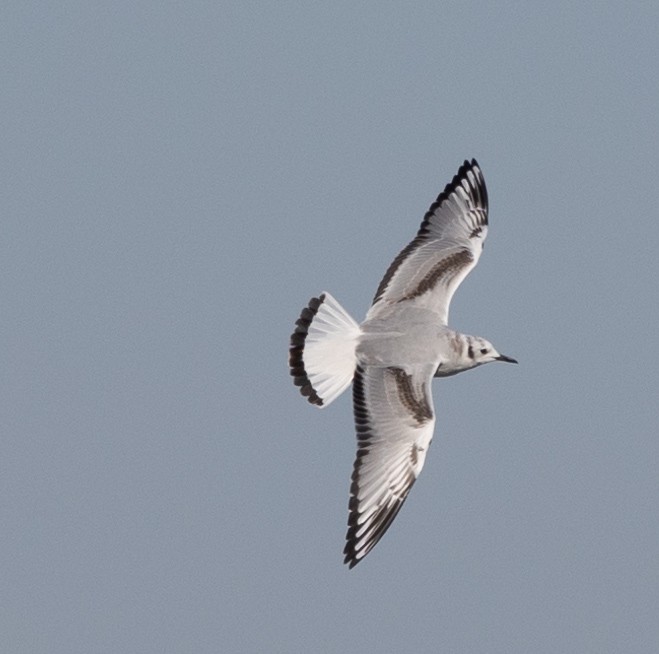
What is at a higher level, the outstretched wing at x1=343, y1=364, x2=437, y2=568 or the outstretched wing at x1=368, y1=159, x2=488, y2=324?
the outstretched wing at x1=368, y1=159, x2=488, y2=324

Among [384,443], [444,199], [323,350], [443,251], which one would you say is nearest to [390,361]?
[323,350]

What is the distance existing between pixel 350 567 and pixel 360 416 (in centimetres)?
178

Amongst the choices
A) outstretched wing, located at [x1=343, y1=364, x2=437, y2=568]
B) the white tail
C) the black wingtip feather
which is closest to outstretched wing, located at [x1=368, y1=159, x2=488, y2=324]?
the black wingtip feather

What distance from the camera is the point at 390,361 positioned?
1552 cm

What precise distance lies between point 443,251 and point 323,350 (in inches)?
107

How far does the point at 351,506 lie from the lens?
47.9 feet

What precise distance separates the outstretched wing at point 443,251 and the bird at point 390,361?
17 mm

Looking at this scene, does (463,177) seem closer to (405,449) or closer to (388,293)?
(388,293)

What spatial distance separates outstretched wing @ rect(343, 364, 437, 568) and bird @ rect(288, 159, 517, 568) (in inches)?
0.4

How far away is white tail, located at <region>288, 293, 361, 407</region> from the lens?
15625 millimetres

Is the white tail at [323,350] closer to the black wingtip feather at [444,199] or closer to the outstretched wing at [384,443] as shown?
the outstretched wing at [384,443]

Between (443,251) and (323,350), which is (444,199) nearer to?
(443,251)

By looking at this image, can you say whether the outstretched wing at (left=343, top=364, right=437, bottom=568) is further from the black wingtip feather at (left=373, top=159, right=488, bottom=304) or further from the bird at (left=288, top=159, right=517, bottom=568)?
the black wingtip feather at (left=373, top=159, right=488, bottom=304)

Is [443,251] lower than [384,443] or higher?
higher
